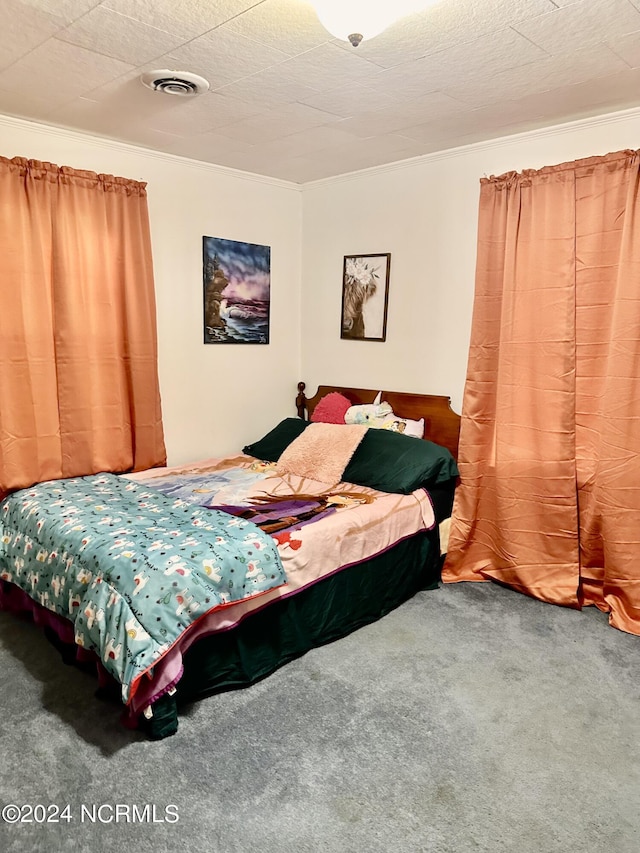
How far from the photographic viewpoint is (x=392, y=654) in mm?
2619

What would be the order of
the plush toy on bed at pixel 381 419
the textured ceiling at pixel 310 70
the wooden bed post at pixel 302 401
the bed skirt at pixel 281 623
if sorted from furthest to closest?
the wooden bed post at pixel 302 401 < the plush toy on bed at pixel 381 419 < the bed skirt at pixel 281 623 < the textured ceiling at pixel 310 70

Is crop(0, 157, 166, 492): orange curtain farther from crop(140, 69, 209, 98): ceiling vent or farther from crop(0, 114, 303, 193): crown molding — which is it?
crop(140, 69, 209, 98): ceiling vent

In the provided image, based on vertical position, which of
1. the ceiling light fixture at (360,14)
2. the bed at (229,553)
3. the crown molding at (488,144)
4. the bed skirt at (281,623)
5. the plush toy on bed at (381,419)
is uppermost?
the crown molding at (488,144)

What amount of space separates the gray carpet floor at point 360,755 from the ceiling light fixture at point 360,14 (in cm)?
236

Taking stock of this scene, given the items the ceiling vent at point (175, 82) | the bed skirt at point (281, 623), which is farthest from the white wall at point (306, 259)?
the bed skirt at point (281, 623)

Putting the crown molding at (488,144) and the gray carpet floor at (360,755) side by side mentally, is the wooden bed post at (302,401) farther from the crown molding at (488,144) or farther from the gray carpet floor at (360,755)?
the gray carpet floor at (360,755)

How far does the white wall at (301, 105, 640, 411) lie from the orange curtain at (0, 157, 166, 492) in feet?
4.25

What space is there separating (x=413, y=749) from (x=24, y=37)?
9.36 feet

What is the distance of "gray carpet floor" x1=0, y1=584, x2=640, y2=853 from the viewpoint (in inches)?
66.8

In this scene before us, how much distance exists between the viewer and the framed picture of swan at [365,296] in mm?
3834

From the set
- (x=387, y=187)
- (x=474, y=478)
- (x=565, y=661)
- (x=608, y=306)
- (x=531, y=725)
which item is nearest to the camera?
(x=531, y=725)

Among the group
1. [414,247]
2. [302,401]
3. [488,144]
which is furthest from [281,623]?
[488,144]

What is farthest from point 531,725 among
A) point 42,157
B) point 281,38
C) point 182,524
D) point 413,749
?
point 42,157

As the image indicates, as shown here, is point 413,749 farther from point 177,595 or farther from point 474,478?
point 474,478
